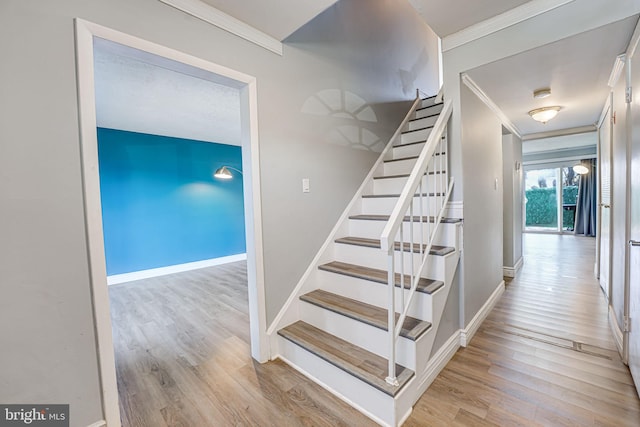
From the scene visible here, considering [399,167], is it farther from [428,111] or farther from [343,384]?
[343,384]

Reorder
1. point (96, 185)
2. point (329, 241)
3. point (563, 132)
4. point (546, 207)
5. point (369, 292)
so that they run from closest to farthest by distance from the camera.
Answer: point (96, 185) < point (369, 292) < point (329, 241) < point (563, 132) < point (546, 207)

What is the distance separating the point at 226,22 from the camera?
1.64m

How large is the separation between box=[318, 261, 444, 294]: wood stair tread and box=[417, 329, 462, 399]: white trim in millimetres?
472

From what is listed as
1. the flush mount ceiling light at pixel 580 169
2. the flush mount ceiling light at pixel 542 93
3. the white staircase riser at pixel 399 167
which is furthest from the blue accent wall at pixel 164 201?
the flush mount ceiling light at pixel 580 169

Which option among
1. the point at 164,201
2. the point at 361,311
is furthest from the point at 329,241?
the point at 164,201

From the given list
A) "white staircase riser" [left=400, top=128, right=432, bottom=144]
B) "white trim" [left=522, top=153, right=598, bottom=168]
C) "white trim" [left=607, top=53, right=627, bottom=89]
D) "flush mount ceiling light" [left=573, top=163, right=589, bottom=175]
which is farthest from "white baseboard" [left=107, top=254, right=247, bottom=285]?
"flush mount ceiling light" [left=573, top=163, right=589, bottom=175]

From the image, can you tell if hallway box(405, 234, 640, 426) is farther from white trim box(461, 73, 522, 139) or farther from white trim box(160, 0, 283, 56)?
white trim box(160, 0, 283, 56)

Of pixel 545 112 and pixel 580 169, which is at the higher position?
pixel 545 112

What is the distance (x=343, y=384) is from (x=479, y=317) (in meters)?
1.57

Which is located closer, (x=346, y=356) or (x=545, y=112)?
(x=346, y=356)

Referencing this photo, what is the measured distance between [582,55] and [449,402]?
2416mm

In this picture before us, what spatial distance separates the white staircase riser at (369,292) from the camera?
163cm

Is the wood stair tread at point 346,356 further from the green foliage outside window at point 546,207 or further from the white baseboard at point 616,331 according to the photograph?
the green foliage outside window at point 546,207

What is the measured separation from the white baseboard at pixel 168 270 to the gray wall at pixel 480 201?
4.35 m
